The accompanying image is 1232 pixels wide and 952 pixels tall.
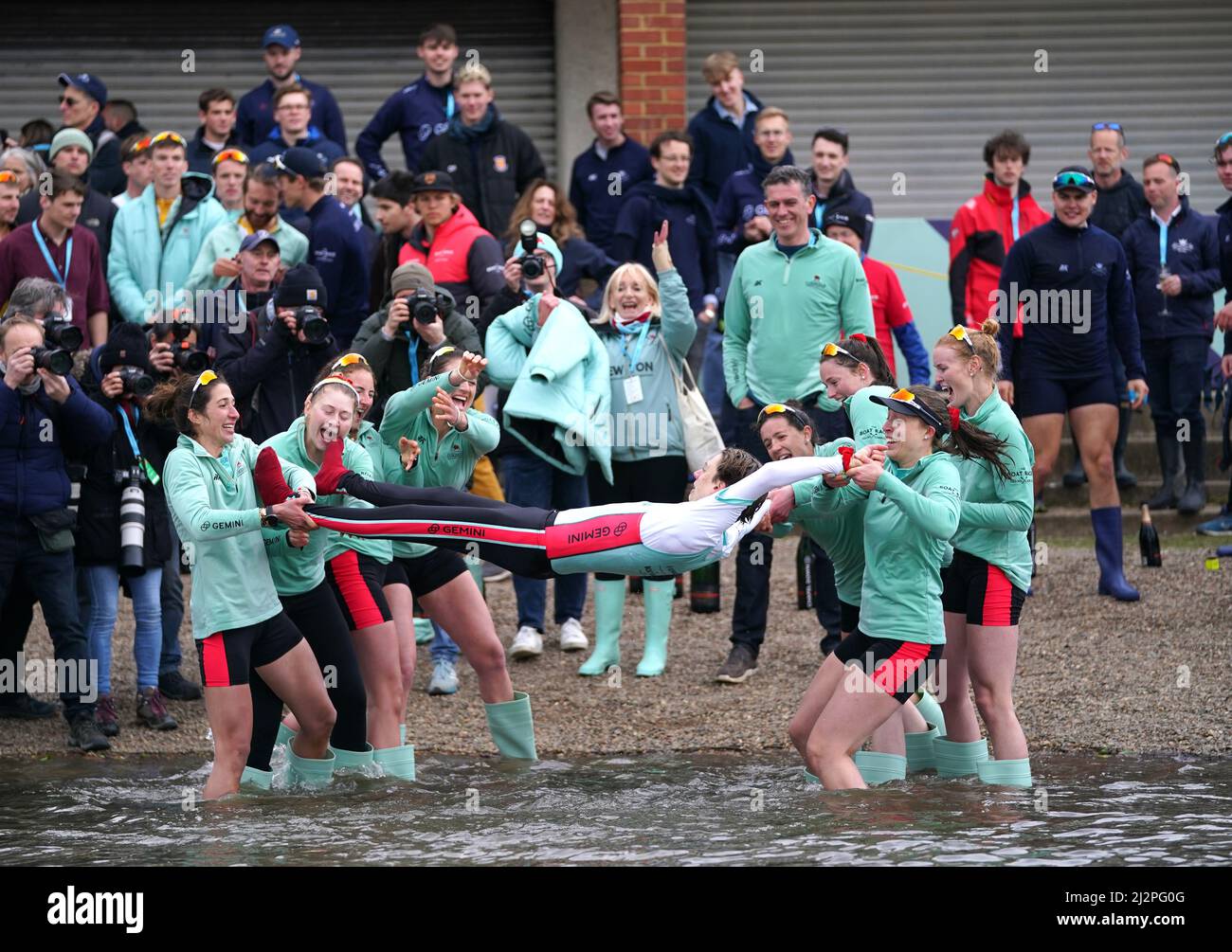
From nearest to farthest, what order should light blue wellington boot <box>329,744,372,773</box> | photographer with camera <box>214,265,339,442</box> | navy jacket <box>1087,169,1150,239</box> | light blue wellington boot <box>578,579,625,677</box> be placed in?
light blue wellington boot <box>329,744,372,773</box>
photographer with camera <box>214,265,339,442</box>
light blue wellington boot <box>578,579,625,677</box>
navy jacket <box>1087,169,1150,239</box>

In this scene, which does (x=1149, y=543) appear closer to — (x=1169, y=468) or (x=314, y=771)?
(x=1169, y=468)

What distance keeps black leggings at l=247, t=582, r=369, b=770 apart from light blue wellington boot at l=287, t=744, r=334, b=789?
14 cm

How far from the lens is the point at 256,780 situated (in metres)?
7.39

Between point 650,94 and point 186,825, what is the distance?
9276mm

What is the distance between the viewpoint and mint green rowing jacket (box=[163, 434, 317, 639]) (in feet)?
22.6

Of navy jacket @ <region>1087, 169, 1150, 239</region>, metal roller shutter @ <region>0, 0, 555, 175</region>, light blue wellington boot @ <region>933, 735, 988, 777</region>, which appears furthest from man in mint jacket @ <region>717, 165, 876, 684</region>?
metal roller shutter @ <region>0, 0, 555, 175</region>

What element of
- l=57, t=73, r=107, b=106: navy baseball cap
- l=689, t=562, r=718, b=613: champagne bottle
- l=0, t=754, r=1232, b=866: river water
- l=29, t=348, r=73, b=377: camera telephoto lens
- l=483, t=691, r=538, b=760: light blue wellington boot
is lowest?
l=0, t=754, r=1232, b=866: river water

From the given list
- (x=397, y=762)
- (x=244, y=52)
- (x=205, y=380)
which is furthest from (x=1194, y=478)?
(x=244, y=52)

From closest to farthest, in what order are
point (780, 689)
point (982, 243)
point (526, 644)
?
1. point (780, 689)
2. point (526, 644)
3. point (982, 243)

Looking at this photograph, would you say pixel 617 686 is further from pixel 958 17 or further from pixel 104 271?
pixel 958 17

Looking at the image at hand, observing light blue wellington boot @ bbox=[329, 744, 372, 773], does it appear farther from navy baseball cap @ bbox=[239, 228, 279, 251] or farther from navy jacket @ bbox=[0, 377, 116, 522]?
navy baseball cap @ bbox=[239, 228, 279, 251]

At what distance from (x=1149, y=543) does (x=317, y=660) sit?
19.4ft
